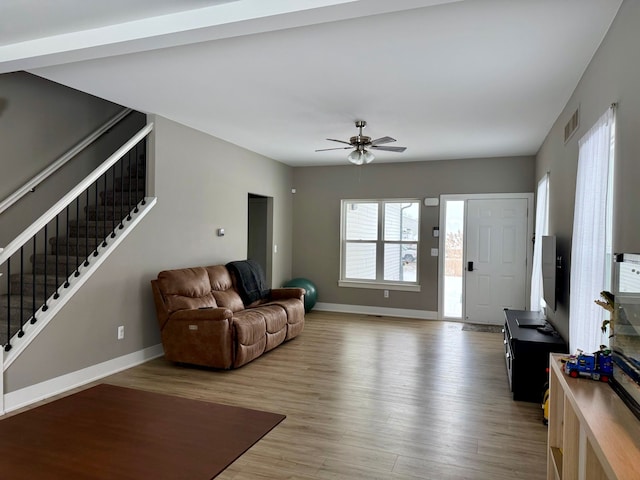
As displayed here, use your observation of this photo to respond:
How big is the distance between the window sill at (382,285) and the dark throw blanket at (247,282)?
2.09m

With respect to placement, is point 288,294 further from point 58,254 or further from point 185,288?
point 58,254

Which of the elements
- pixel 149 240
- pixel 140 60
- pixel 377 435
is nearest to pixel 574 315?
pixel 377 435

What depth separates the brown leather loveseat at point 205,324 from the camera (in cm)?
437

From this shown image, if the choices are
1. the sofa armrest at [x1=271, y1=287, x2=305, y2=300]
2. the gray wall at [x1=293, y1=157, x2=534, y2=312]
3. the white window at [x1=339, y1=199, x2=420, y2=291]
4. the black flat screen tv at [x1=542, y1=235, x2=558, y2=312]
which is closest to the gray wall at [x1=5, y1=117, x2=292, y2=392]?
the sofa armrest at [x1=271, y1=287, x2=305, y2=300]

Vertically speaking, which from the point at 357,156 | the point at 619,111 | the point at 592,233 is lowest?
the point at 592,233

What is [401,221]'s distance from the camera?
7465mm

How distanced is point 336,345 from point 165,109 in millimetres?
3428

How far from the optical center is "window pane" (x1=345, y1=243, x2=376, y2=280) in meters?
7.68

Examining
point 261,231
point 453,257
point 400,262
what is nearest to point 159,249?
point 261,231

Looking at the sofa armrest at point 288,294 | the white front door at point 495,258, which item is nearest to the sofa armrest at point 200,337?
the sofa armrest at point 288,294

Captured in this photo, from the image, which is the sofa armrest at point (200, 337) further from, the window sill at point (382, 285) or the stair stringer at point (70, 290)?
the window sill at point (382, 285)

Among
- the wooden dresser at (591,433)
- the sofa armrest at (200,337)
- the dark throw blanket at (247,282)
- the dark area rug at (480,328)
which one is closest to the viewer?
the wooden dresser at (591,433)

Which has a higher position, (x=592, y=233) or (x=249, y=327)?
(x=592, y=233)

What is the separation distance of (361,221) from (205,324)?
13.3 ft
